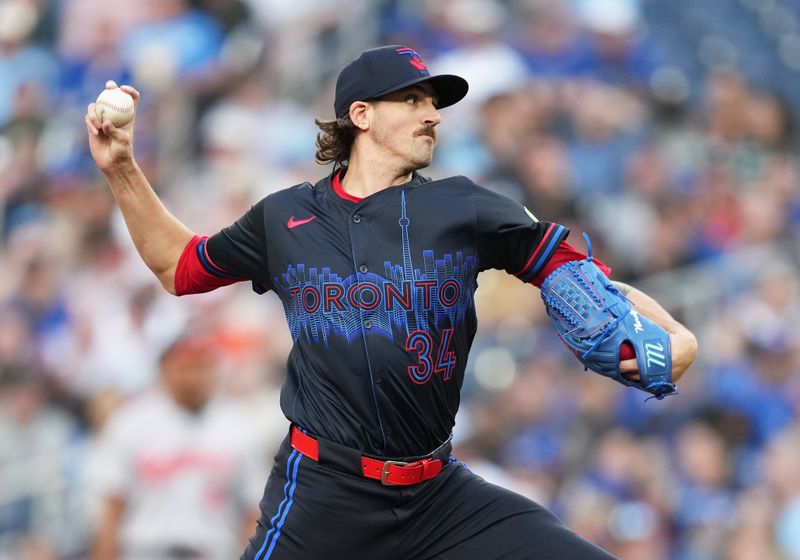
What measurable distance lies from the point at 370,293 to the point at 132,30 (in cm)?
697

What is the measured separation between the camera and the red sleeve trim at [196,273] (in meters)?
4.12

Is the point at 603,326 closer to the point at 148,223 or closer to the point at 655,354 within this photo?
the point at 655,354

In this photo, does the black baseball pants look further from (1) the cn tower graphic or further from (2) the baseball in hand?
(2) the baseball in hand

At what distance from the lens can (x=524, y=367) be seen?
8352mm

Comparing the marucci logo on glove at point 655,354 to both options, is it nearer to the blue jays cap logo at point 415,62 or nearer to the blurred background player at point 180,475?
the blue jays cap logo at point 415,62

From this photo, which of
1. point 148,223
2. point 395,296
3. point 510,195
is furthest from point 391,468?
point 510,195

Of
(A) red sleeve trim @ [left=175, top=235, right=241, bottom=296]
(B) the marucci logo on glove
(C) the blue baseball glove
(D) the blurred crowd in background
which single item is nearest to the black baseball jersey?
(C) the blue baseball glove

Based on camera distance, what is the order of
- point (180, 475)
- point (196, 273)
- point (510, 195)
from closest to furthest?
point (196, 273) < point (180, 475) < point (510, 195)

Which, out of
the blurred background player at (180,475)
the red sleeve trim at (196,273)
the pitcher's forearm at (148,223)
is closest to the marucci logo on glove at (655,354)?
the red sleeve trim at (196,273)

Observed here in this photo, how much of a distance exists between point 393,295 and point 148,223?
3.28 ft

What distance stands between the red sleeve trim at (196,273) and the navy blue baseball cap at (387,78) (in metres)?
0.67

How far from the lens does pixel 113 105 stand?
4020 mm

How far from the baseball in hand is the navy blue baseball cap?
711 mm

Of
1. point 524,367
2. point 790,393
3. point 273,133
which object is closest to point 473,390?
point 524,367
